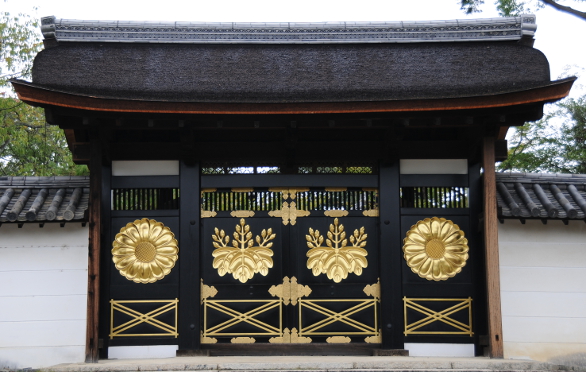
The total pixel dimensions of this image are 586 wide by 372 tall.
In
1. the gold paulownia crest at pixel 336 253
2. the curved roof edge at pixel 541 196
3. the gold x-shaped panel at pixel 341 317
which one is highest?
the curved roof edge at pixel 541 196

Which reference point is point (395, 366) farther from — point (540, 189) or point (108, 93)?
point (108, 93)

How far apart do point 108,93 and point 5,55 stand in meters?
10.9

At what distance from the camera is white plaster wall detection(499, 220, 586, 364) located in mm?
8734

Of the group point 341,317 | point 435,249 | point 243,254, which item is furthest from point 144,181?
point 435,249

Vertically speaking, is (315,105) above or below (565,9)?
below

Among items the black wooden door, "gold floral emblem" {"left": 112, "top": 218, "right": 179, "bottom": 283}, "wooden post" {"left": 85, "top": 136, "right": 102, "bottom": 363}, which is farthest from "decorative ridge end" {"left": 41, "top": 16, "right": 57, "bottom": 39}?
the black wooden door

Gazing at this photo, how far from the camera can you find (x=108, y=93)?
873 cm

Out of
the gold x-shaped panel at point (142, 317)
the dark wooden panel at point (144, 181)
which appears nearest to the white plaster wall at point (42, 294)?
the gold x-shaped panel at point (142, 317)

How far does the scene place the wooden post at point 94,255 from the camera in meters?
8.46

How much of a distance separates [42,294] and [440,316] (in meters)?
5.40

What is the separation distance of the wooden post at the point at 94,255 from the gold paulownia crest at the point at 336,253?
2824mm

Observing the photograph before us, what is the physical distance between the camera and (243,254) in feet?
29.6

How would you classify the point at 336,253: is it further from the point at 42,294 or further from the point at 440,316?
the point at 42,294

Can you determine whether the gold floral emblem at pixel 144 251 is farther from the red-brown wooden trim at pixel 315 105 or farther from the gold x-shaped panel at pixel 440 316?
the gold x-shaped panel at pixel 440 316
